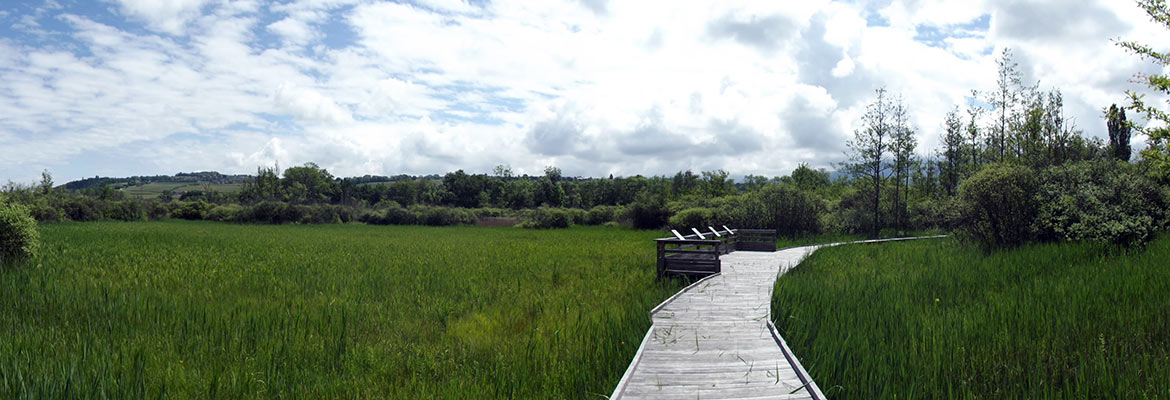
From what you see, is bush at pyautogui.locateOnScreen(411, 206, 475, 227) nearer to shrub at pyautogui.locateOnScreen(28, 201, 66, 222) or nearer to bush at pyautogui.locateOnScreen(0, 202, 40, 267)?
shrub at pyautogui.locateOnScreen(28, 201, 66, 222)

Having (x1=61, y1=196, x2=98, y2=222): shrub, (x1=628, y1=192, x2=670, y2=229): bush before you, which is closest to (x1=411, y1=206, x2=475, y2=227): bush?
(x1=628, y1=192, x2=670, y2=229): bush

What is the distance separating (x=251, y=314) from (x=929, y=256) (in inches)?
620

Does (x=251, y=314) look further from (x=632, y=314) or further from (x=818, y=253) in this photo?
(x=818, y=253)

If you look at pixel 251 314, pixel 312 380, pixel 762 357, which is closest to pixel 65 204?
pixel 251 314

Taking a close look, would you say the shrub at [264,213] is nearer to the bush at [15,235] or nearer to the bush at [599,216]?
the bush at [599,216]

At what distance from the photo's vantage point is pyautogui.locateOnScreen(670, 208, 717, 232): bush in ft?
96.7

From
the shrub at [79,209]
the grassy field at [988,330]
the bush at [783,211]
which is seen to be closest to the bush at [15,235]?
the grassy field at [988,330]

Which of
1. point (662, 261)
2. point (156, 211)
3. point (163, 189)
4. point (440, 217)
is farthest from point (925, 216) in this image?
point (163, 189)

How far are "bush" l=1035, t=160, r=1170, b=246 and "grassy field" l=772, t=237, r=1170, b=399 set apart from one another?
1356mm

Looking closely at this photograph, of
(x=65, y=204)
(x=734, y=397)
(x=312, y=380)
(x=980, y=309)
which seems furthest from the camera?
(x=65, y=204)

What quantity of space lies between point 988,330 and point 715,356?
356cm

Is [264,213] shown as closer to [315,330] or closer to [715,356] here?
[315,330]

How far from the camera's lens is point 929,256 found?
15023 mm

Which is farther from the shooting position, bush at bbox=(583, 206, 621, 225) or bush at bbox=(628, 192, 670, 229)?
bush at bbox=(583, 206, 621, 225)
